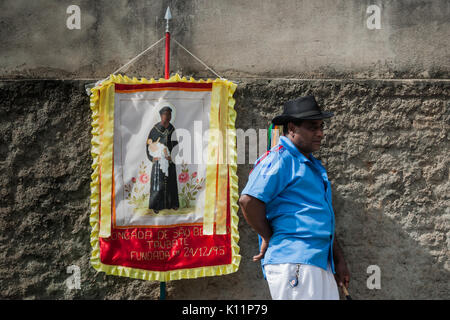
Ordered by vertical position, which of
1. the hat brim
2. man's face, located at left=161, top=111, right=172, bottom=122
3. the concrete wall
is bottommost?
the hat brim

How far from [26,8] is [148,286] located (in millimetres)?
2369

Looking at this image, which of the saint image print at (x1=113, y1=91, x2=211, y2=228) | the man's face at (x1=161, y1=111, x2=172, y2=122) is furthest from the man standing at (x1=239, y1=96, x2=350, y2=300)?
the man's face at (x1=161, y1=111, x2=172, y2=122)

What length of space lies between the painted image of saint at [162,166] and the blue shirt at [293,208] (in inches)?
33.4

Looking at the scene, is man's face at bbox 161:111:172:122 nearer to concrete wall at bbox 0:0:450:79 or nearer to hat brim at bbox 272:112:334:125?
concrete wall at bbox 0:0:450:79

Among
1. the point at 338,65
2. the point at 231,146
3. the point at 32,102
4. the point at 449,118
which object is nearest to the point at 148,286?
the point at 231,146

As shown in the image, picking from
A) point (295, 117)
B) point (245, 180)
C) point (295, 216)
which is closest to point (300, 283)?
point (295, 216)

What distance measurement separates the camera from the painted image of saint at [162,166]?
3148 millimetres

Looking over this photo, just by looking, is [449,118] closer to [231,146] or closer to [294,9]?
[294,9]

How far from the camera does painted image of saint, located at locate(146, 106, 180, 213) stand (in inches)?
124

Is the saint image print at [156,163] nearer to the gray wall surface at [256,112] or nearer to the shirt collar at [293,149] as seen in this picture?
the gray wall surface at [256,112]

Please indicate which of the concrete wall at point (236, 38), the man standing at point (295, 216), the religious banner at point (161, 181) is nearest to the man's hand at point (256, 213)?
the man standing at point (295, 216)

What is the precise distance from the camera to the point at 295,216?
244 centimetres

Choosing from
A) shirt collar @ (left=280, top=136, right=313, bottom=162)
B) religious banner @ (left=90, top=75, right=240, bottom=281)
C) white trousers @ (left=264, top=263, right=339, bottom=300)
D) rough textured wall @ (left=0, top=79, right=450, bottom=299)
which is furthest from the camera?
rough textured wall @ (left=0, top=79, right=450, bottom=299)

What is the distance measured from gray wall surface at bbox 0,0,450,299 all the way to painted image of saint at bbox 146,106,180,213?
500 millimetres
